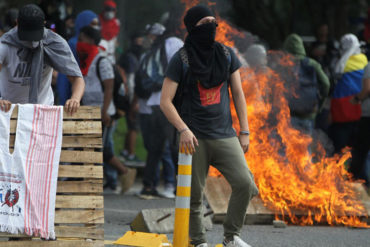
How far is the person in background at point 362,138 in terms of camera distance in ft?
35.2

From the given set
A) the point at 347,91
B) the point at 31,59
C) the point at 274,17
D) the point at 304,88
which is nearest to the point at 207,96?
the point at 31,59

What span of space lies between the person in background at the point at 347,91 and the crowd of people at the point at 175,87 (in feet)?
0.05

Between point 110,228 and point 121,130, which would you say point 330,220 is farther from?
point 121,130

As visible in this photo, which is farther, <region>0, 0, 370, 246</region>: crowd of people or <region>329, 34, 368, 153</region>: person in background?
<region>329, 34, 368, 153</region>: person in background

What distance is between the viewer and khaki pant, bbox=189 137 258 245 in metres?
6.34

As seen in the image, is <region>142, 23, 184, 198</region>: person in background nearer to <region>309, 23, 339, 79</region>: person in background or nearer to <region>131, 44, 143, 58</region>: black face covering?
<region>309, 23, 339, 79</region>: person in background

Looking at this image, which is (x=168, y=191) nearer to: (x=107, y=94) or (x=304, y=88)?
(x=107, y=94)

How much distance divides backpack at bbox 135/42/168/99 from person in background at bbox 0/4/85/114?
11.7ft

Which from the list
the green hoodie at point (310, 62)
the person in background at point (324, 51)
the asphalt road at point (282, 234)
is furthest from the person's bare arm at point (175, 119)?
the person in background at point (324, 51)

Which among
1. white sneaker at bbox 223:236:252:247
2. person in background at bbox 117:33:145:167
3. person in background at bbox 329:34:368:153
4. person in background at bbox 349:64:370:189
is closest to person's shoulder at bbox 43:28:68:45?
white sneaker at bbox 223:236:252:247

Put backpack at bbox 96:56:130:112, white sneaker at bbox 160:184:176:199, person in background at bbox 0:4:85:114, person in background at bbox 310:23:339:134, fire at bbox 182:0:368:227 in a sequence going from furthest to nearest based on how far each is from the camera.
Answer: person in background at bbox 310:23:339:134 → white sneaker at bbox 160:184:176:199 → backpack at bbox 96:56:130:112 → fire at bbox 182:0:368:227 → person in background at bbox 0:4:85:114

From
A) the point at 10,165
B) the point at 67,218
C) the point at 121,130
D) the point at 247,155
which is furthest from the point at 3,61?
the point at 121,130

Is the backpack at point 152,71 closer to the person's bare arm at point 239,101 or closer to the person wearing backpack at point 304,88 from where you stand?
the person wearing backpack at point 304,88

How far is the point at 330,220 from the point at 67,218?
3.55 metres
